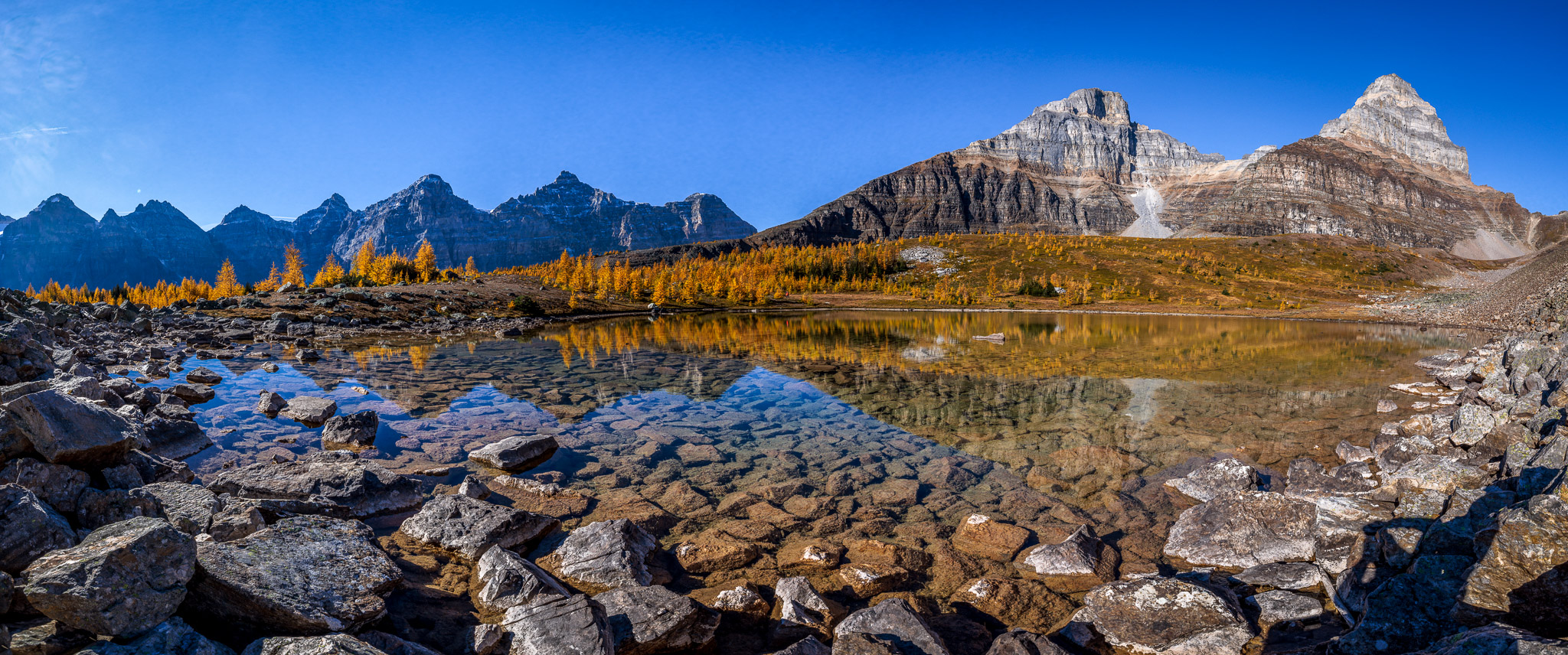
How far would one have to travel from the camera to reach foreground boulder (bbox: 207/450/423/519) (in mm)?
10281

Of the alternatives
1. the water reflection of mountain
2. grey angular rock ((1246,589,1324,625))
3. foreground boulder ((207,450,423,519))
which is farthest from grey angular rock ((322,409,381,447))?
grey angular rock ((1246,589,1324,625))

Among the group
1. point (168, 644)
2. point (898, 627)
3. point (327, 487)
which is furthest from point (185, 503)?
point (898, 627)

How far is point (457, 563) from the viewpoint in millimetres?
8930

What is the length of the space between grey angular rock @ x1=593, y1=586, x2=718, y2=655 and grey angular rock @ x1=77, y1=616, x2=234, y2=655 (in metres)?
3.32

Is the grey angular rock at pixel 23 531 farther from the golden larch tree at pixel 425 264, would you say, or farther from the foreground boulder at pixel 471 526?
the golden larch tree at pixel 425 264

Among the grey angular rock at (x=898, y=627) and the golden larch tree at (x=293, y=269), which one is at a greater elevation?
the golden larch tree at (x=293, y=269)

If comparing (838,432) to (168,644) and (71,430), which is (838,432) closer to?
(168,644)

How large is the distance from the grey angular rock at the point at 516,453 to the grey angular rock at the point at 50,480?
24.2ft

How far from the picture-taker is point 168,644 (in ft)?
15.2

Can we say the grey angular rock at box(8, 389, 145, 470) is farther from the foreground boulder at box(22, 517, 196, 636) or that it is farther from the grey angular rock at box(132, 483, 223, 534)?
the foreground boulder at box(22, 517, 196, 636)

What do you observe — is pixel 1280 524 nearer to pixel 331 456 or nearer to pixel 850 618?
pixel 850 618

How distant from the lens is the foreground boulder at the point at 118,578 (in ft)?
14.5

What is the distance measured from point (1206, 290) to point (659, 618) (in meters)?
200

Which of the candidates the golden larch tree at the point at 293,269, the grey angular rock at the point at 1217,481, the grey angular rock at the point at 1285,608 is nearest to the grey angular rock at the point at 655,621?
the grey angular rock at the point at 1285,608
